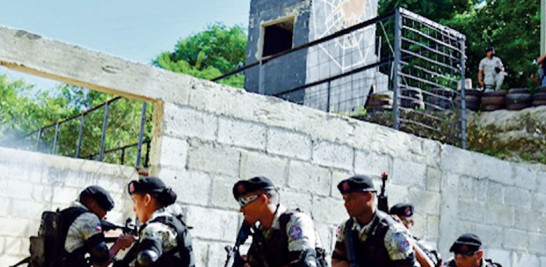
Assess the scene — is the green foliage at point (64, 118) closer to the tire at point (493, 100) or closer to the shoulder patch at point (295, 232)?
the tire at point (493, 100)

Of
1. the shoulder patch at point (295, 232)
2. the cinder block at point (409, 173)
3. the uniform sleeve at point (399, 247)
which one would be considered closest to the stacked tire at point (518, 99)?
the cinder block at point (409, 173)

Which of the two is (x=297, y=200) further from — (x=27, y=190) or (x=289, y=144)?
(x=27, y=190)

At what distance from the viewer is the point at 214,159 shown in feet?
15.3

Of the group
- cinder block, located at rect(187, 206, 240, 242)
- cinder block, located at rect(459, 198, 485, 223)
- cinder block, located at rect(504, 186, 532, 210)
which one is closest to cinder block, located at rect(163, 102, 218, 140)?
cinder block, located at rect(187, 206, 240, 242)

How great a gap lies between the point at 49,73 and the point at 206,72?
2421 cm

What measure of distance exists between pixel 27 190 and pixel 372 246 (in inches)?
236

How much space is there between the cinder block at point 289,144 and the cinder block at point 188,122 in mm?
541

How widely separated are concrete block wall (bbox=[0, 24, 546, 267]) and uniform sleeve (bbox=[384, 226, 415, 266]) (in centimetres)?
155

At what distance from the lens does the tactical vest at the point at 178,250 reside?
3.38 meters

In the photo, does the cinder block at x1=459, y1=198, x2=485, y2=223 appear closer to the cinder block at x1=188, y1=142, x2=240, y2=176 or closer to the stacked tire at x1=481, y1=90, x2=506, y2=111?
the cinder block at x1=188, y1=142, x2=240, y2=176

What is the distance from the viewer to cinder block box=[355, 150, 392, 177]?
564 centimetres

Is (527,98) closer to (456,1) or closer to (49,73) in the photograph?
(49,73)

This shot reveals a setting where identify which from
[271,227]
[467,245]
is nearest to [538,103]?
[467,245]

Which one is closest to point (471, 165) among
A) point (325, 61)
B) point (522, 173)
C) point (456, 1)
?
point (522, 173)
